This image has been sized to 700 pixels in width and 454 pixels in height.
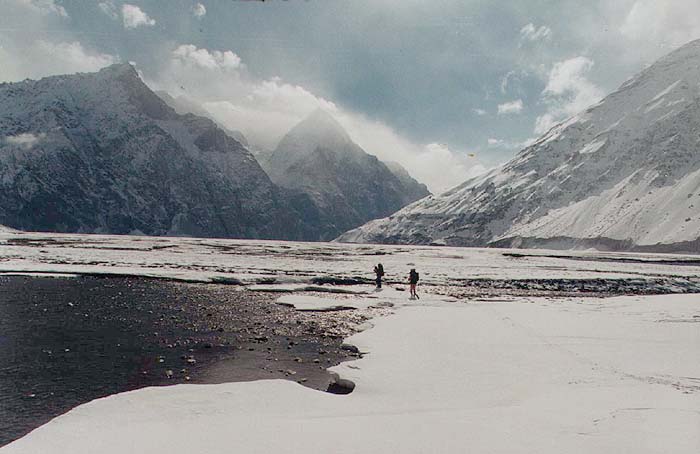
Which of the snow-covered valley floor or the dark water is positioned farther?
the dark water

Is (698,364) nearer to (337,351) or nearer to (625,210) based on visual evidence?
(337,351)

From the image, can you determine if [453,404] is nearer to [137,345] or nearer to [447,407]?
[447,407]

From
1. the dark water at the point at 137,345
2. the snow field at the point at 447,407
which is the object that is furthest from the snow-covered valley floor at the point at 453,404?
the dark water at the point at 137,345

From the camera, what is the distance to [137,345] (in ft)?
54.2

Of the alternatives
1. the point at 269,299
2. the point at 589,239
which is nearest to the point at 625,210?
the point at 589,239

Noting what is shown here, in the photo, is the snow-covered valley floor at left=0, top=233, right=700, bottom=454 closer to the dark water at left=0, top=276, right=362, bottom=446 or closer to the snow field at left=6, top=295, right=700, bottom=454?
the snow field at left=6, top=295, right=700, bottom=454

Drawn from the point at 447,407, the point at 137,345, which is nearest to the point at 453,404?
the point at 447,407

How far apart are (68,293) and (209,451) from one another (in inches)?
1072

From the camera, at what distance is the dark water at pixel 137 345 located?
11719 mm

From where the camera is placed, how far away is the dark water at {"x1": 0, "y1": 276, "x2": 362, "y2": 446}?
38.4ft

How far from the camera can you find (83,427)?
8609 mm

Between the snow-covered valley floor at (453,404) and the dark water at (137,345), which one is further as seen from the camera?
the dark water at (137,345)

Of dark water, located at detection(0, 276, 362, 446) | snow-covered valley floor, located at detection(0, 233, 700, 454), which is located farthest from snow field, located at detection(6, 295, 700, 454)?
dark water, located at detection(0, 276, 362, 446)

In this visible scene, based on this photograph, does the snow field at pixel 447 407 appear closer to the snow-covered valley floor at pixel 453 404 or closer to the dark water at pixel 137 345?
the snow-covered valley floor at pixel 453 404
